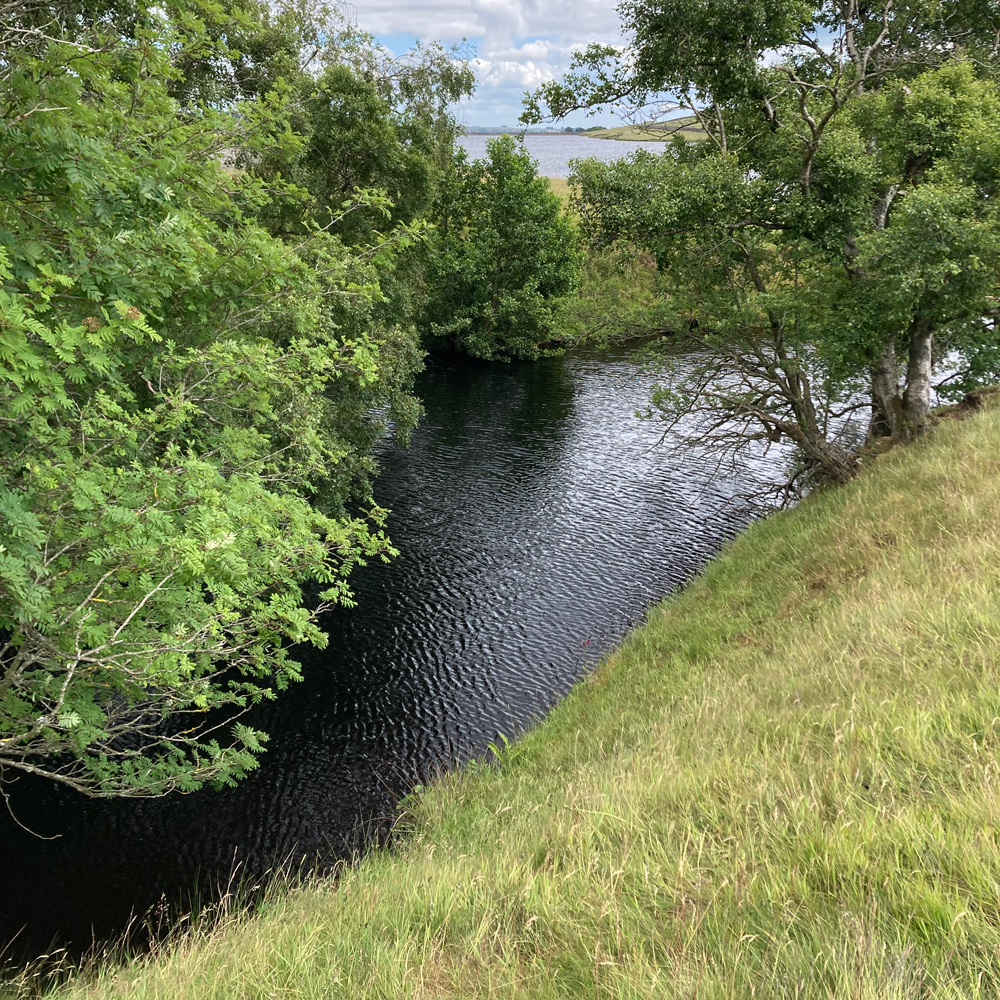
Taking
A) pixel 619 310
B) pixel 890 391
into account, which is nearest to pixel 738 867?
pixel 890 391

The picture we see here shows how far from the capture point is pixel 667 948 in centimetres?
293

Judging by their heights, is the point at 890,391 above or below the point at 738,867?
below

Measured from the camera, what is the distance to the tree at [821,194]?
12.5 meters

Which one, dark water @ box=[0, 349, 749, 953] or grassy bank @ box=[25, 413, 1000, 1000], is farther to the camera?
dark water @ box=[0, 349, 749, 953]

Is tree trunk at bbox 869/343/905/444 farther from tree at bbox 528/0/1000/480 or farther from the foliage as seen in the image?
the foliage

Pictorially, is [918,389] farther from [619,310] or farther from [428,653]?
[428,653]

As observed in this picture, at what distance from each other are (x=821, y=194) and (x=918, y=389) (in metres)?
5.40

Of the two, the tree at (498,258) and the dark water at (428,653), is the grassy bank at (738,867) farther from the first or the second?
the tree at (498,258)

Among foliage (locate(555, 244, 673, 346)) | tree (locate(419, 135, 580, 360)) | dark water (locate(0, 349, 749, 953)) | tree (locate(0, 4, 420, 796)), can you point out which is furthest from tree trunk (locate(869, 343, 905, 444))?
tree (locate(419, 135, 580, 360))

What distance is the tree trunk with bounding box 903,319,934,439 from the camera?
14.9 metres

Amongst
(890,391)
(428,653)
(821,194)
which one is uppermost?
(821,194)

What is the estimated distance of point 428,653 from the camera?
15.0 m

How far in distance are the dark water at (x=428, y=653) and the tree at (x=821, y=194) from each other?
15.0ft

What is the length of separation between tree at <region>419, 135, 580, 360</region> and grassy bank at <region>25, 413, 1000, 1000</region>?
36.1 metres
